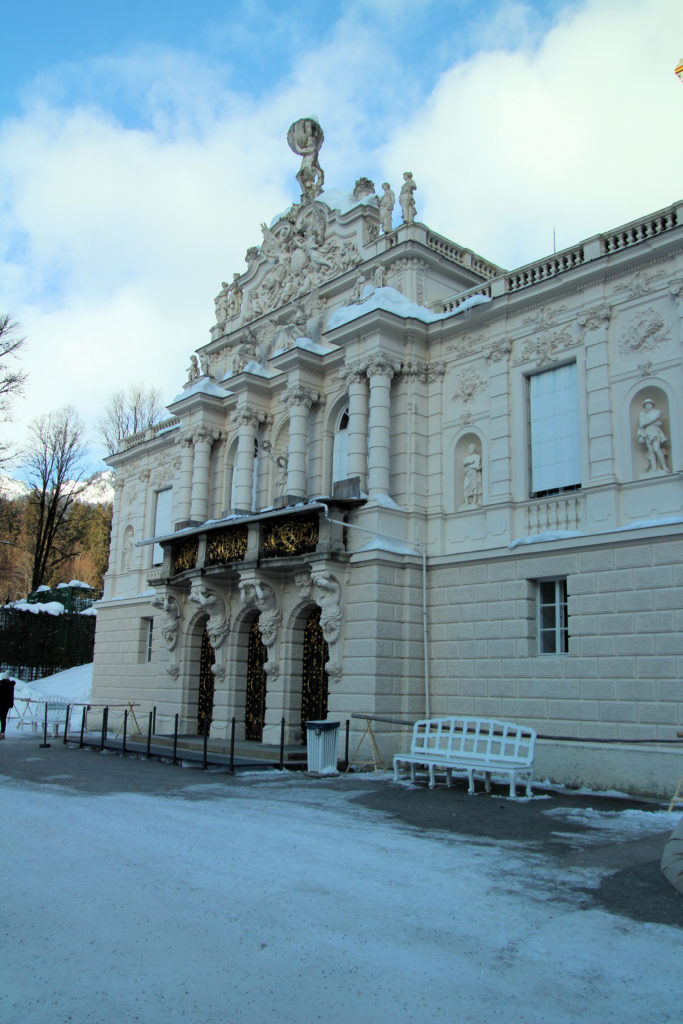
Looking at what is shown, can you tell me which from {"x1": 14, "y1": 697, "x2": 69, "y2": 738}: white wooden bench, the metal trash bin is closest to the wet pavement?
the metal trash bin

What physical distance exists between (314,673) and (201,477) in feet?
26.2

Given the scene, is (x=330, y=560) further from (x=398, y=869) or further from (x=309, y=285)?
(x=398, y=869)

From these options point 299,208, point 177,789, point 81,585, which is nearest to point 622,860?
point 177,789

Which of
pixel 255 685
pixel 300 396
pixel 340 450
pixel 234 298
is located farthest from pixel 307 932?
pixel 234 298

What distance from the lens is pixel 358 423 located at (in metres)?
19.6

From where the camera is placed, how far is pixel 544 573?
1659cm

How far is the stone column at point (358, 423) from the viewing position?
1945 cm

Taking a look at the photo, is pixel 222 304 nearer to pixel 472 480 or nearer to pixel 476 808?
pixel 472 480

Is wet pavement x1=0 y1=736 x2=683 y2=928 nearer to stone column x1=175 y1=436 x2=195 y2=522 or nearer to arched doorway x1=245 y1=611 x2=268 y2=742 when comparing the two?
arched doorway x1=245 y1=611 x2=268 y2=742

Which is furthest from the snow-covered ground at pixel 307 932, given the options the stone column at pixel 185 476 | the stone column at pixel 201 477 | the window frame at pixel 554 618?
the stone column at pixel 185 476

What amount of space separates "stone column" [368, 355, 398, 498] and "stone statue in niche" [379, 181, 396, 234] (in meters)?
4.27

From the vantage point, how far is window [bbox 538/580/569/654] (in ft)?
53.9

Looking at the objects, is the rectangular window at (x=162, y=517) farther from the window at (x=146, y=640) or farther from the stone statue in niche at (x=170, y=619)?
the stone statue in niche at (x=170, y=619)

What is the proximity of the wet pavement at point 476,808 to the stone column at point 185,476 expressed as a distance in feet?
29.5
